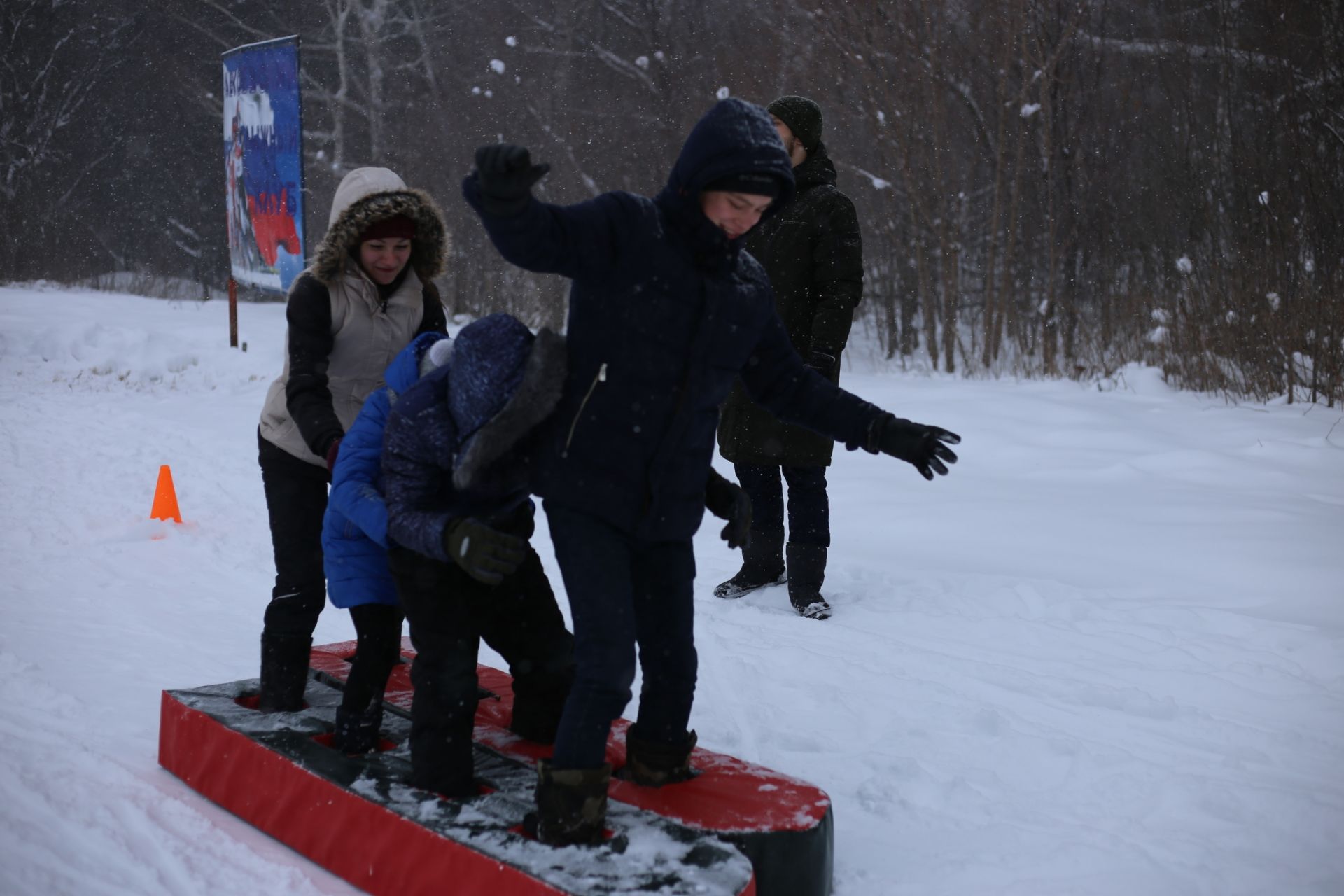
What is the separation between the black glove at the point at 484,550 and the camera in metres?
2.55

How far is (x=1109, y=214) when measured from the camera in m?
13.4

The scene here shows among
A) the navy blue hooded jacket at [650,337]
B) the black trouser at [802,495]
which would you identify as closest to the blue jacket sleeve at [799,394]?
the navy blue hooded jacket at [650,337]

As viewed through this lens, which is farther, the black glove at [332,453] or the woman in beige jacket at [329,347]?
the woman in beige jacket at [329,347]

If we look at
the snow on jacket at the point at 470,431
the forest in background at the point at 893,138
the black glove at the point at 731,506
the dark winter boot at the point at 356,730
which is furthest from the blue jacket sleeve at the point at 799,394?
the forest in background at the point at 893,138

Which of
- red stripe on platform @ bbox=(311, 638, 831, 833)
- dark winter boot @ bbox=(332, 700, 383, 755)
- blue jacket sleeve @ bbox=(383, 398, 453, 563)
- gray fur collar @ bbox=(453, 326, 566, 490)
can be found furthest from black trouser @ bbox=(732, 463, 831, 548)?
gray fur collar @ bbox=(453, 326, 566, 490)

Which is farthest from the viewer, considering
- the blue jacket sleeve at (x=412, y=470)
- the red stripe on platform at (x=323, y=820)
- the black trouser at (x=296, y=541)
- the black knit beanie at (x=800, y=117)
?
the black knit beanie at (x=800, y=117)

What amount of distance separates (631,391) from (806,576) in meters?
2.48

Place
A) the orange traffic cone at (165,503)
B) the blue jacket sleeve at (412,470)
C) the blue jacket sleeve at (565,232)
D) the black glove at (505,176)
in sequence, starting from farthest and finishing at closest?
the orange traffic cone at (165,503) < the blue jacket sleeve at (412,470) < the blue jacket sleeve at (565,232) < the black glove at (505,176)

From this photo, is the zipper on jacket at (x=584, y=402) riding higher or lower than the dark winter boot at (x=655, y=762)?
higher

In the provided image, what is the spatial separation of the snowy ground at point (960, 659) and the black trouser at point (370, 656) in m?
0.45

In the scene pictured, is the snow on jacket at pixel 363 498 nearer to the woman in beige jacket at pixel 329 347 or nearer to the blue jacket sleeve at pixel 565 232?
the woman in beige jacket at pixel 329 347

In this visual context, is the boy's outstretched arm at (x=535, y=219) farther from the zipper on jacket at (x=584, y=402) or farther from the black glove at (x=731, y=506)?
the black glove at (x=731, y=506)

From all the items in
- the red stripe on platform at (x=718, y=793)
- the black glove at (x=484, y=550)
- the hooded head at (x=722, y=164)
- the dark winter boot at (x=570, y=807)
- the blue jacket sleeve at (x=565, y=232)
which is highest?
the hooded head at (x=722, y=164)

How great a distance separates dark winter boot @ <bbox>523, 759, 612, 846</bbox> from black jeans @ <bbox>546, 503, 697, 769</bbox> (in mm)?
31
